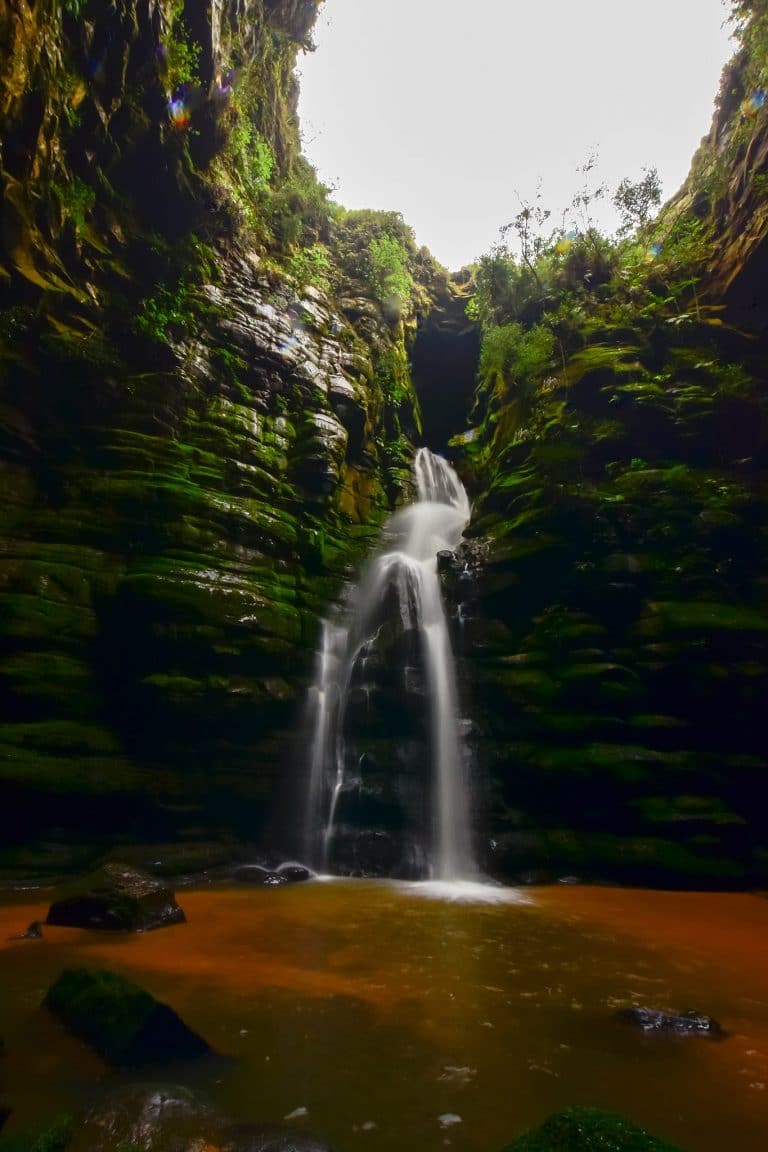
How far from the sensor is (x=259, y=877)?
385 inches

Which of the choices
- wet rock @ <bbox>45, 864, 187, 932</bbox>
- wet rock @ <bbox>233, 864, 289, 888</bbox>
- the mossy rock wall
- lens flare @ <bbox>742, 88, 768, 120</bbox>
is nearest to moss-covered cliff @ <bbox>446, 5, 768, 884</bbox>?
the mossy rock wall

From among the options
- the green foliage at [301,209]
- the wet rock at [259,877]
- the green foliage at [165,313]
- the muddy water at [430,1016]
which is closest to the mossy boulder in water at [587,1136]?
the muddy water at [430,1016]

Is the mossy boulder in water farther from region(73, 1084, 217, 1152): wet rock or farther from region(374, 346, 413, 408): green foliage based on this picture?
region(374, 346, 413, 408): green foliage

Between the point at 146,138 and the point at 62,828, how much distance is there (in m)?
16.0

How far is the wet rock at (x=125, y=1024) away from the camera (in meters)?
3.37

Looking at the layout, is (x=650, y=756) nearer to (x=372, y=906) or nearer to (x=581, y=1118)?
(x=372, y=906)

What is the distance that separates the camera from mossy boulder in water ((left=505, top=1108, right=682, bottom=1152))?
2293 mm

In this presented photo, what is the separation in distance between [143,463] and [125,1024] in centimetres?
1128

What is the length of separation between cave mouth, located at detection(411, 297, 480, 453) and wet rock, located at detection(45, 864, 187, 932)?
22130mm

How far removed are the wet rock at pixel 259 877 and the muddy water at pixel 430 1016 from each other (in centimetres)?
207

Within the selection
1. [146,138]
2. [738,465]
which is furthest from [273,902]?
[146,138]

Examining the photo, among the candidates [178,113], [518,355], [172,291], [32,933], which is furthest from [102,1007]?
[518,355]

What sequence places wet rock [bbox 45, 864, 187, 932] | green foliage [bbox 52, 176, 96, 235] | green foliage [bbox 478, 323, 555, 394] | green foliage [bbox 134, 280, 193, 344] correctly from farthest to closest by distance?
green foliage [bbox 478, 323, 555, 394] < green foliage [bbox 134, 280, 193, 344] < green foliage [bbox 52, 176, 96, 235] < wet rock [bbox 45, 864, 187, 932]

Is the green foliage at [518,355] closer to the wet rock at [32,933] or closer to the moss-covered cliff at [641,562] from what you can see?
the moss-covered cliff at [641,562]
